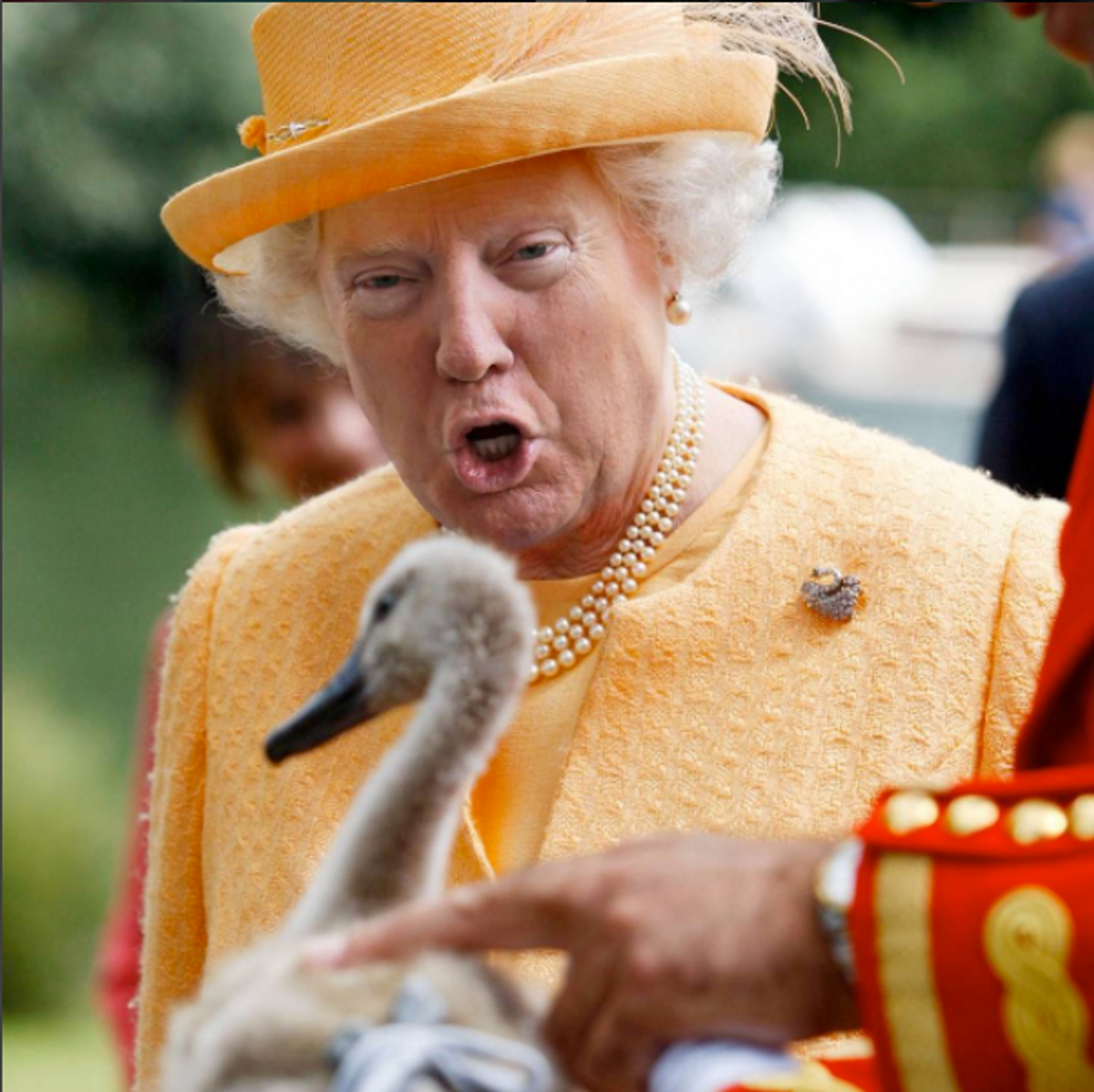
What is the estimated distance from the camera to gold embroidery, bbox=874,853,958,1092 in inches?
39.8

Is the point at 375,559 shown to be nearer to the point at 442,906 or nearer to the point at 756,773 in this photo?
the point at 756,773

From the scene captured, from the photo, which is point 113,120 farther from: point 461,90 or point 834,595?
point 834,595

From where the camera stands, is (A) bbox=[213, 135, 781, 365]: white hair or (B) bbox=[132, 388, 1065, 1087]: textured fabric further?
(A) bbox=[213, 135, 781, 365]: white hair

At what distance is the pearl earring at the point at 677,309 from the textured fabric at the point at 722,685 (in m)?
0.17

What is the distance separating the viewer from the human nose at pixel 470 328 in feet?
5.73

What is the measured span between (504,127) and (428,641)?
0.63m

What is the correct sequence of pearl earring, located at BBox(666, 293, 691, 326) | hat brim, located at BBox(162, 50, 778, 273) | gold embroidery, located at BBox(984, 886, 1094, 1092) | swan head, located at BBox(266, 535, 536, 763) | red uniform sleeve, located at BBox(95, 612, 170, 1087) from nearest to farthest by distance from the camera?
gold embroidery, located at BBox(984, 886, 1094, 1092)
swan head, located at BBox(266, 535, 536, 763)
hat brim, located at BBox(162, 50, 778, 273)
pearl earring, located at BBox(666, 293, 691, 326)
red uniform sleeve, located at BBox(95, 612, 170, 1087)

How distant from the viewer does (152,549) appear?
28.9 feet

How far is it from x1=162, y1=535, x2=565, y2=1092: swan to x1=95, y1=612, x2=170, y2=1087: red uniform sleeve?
1.17 meters

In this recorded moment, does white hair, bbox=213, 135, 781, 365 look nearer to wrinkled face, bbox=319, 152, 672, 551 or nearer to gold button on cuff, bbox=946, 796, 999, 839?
wrinkled face, bbox=319, 152, 672, 551

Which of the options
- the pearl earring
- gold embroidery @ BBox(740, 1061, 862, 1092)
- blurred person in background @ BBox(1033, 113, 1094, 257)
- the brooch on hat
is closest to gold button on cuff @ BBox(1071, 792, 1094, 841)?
gold embroidery @ BBox(740, 1061, 862, 1092)

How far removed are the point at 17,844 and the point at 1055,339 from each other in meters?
3.63

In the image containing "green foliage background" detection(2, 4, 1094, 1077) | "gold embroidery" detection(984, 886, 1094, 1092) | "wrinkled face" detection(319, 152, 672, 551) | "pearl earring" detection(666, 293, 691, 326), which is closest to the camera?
"gold embroidery" detection(984, 886, 1094, 1092)

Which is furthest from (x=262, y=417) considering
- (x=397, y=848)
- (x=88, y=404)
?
(x=88, y=404)
